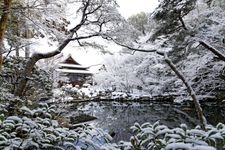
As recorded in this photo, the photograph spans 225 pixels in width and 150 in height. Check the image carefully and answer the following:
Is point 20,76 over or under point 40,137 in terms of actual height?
over

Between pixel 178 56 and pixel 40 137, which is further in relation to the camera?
pixel 178 56

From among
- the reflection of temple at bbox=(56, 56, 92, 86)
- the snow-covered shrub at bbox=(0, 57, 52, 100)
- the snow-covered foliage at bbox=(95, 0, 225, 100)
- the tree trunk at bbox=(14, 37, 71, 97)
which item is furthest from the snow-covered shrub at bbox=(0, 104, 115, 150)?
the reflection of temple at bbox=(56, 56, 92, 86)

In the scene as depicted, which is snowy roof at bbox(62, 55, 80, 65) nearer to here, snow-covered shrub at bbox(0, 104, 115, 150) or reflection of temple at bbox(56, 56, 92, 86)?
reflection of temple at bbox(56, 56, 92, 86)

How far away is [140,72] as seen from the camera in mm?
17312

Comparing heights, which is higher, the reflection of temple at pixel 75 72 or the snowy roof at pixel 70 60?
the snowy roof at pixel 70 60

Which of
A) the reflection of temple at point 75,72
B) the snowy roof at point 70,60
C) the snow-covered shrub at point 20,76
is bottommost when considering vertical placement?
the snow-covered shrub at point 20,76

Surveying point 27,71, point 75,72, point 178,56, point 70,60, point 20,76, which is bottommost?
point 20,76

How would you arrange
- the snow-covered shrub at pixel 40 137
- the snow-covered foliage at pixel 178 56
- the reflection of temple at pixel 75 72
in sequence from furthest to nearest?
the reflection of temple at pixel 75 72 < the snow-covered foliage at pixel 178 56 < the snow-covered shrub at pixel 40 137

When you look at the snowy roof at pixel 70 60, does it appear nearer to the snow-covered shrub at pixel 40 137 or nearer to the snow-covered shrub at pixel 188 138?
the snow-covered shrub at pixel 40 137

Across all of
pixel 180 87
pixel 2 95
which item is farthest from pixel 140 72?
pixel 2 95

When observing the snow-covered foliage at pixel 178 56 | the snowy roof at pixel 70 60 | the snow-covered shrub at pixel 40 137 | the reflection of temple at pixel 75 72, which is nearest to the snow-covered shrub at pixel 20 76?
the snow-covered foliage at pixel 178 56

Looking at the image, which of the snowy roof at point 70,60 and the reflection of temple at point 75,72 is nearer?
the reflection of temple at point 75,72

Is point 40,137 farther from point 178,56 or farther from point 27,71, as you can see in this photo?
point 178,56

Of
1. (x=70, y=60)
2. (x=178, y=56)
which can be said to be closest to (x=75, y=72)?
(x=70, y=60)
